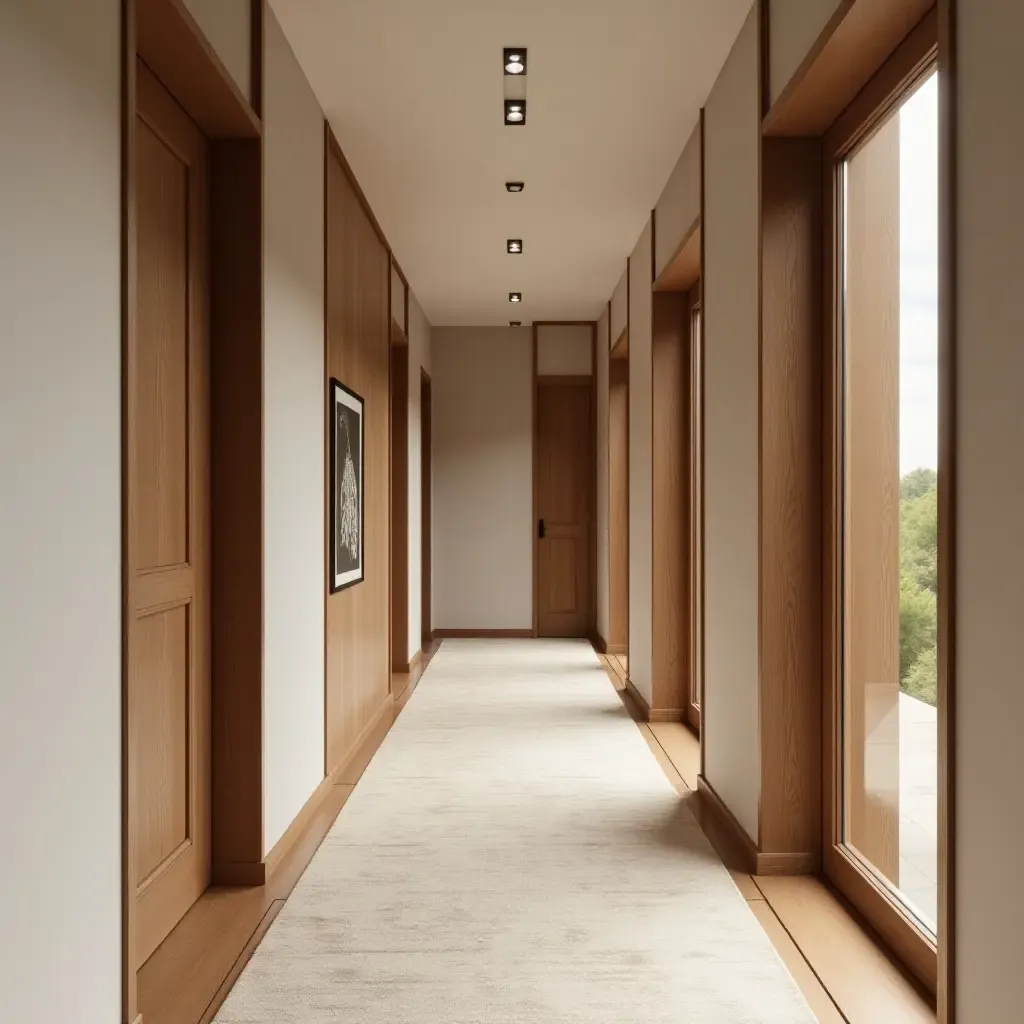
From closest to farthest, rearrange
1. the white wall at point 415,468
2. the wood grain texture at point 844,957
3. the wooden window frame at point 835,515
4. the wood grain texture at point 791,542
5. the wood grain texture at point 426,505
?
1. the wood grain texture at point 844,957
2. the wooden window frame at point 835,515
3. the wood grain texture at point 791,542
4. the white wall at point 415,468
5. the wood grain texture at point 426,505

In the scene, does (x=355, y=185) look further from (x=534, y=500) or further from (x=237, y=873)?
(x=534, y=500)

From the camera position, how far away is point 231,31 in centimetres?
288

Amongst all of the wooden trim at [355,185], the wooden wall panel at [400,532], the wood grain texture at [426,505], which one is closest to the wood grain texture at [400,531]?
the wooden wall panel at [400,532]

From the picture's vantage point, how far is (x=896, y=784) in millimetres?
2654

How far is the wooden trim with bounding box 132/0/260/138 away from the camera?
235 cm

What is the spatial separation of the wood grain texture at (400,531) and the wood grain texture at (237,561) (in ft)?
13.8

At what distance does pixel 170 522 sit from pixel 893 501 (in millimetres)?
1958

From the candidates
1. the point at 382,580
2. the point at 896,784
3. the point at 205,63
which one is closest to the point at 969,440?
the point at 896,784

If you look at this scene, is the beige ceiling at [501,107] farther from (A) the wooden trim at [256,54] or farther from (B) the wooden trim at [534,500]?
(B) the wooden trim at [534,500]

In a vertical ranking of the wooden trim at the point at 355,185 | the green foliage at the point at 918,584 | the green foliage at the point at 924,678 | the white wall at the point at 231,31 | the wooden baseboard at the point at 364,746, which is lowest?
the wooden baseboard at the point at 364,746

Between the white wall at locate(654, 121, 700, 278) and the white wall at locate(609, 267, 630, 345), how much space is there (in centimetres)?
151

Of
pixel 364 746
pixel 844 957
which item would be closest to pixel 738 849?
pixel 844 957

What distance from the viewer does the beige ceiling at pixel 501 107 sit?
344cm

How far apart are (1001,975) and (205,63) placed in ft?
8.90
